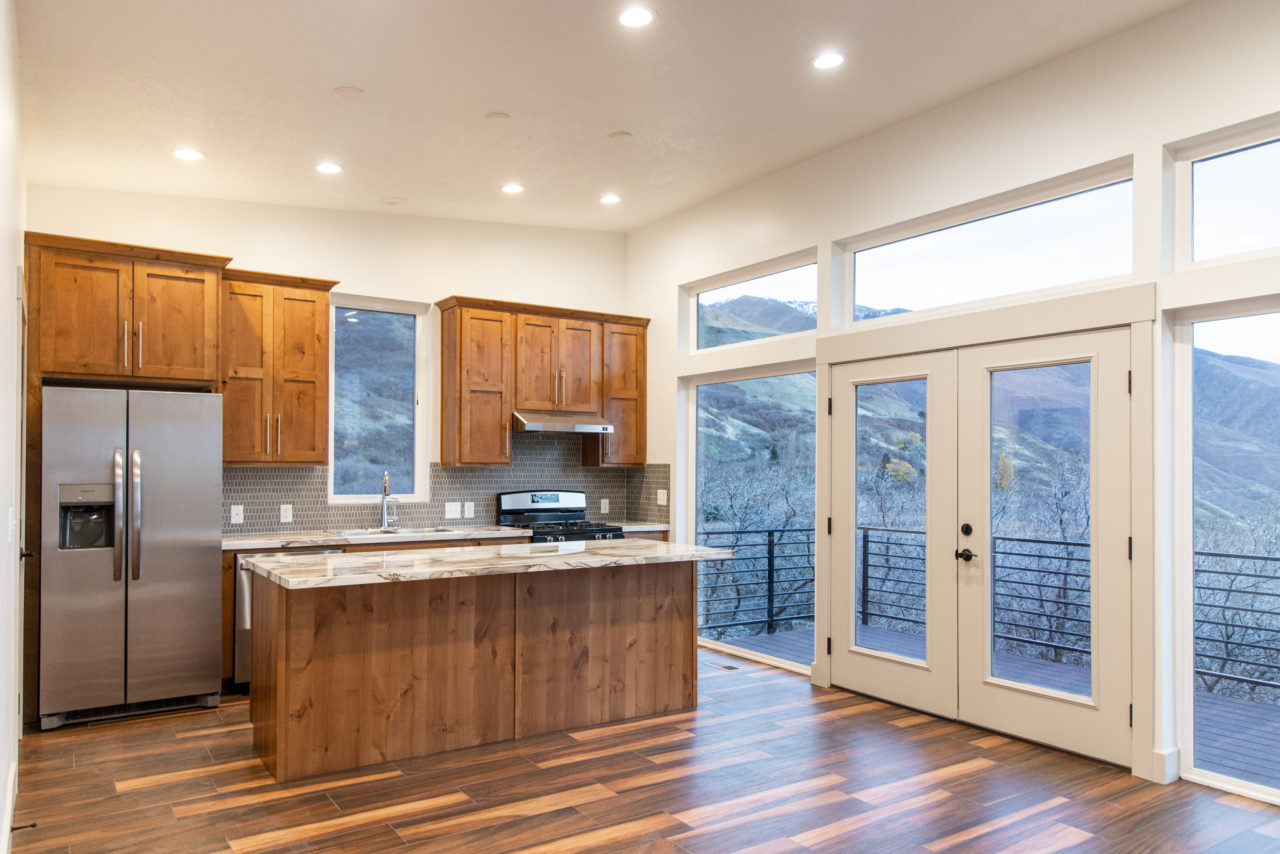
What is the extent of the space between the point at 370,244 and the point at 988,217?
406 cm

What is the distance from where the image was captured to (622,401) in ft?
22.7

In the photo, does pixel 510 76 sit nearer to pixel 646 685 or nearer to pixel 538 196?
pixel 538 196

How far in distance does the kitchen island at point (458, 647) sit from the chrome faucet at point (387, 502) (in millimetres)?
1770

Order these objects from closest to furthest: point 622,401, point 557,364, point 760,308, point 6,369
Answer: point 6,369, point 760,308, point 557,364, point 622,401

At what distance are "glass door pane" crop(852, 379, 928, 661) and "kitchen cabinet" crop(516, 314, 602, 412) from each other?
2.31 m

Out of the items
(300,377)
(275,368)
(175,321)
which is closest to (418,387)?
(300,377)

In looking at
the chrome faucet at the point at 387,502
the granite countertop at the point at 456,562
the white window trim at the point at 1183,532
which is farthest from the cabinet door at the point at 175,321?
the white window trim at the point at 1183,532

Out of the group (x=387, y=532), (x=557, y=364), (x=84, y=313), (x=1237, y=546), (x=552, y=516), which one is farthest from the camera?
(x=552, y=516)

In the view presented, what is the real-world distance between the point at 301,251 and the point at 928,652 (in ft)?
15.3

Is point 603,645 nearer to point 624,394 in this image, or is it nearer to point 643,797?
point 643,797

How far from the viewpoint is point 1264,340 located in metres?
3.49

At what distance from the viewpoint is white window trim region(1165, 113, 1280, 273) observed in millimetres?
3488

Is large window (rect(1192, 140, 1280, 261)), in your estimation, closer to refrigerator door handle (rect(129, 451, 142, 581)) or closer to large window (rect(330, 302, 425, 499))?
large window (rect(330, 302, 425, 499))

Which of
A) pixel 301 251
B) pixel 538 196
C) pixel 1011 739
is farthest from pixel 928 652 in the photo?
pixel 301 251
